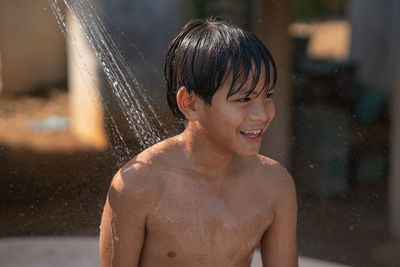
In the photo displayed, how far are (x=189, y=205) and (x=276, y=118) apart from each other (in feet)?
7.13

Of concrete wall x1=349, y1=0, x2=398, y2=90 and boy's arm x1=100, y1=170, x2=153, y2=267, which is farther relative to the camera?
concrete wall x1=349, y1=0, x2=398, y2=90

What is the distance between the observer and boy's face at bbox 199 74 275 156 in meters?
1.70

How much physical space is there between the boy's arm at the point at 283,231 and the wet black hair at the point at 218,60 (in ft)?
1.24

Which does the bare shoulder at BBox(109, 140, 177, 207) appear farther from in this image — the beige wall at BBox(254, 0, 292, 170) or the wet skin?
the beige wall at BBox(254, 0, 292, 170)

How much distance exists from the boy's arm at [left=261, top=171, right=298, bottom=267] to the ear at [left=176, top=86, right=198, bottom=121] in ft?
1.23

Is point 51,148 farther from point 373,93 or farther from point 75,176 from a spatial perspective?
point 373,93

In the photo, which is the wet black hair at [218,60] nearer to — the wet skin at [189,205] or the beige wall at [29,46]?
the wet skin at [189,205]

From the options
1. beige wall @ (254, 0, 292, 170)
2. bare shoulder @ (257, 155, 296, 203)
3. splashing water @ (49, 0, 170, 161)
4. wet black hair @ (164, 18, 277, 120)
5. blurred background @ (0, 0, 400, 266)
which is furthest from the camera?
beige wall @ (254, 0, 292, 170)

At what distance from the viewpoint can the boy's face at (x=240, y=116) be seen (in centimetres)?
170

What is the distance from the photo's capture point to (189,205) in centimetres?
188

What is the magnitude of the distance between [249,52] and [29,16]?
12.0 ft

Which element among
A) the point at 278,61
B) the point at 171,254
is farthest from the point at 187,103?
the point at 278,61

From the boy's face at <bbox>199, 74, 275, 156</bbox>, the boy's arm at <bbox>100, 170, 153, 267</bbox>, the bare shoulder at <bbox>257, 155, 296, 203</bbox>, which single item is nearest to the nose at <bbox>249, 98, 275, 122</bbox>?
the boy's face at <bbox>199, 74, 275, 156</bbox>

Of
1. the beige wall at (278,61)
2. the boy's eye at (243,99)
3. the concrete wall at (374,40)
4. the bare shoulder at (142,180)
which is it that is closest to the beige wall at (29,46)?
the beige wall at (278,61)
